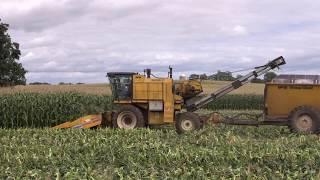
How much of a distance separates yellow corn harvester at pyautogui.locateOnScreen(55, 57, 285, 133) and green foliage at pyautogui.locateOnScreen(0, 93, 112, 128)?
179 inches

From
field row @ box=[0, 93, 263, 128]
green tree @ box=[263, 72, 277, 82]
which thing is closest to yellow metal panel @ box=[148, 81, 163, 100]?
green tree @ box=[263, 72, 277, 82]

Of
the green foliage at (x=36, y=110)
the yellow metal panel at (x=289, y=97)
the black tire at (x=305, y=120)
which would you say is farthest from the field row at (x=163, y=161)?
the green foliage at (x=36, y=110)

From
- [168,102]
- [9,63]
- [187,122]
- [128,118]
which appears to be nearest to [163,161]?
[187,122]

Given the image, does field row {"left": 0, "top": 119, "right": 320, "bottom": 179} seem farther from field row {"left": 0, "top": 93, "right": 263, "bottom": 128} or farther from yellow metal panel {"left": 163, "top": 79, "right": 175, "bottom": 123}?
field row {"left": 0, "top": 93, "right": 263, "bottom": 128}

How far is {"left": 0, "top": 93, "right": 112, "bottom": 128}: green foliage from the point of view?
23266 mm

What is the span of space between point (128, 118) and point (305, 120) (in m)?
5.96

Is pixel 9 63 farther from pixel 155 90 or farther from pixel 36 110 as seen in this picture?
pixel 155 90

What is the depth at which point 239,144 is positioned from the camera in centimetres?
1170

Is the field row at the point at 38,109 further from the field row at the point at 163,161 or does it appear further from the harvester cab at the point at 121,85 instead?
the field row at the point at 163,161

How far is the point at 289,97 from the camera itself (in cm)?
1864

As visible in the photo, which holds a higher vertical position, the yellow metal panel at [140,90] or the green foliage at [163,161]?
the yellow metal panel at [140,90]

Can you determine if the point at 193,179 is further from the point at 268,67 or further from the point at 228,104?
the point at 228,104

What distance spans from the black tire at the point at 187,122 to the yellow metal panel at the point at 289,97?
239 centimetres

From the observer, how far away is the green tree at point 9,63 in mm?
→ 47188
